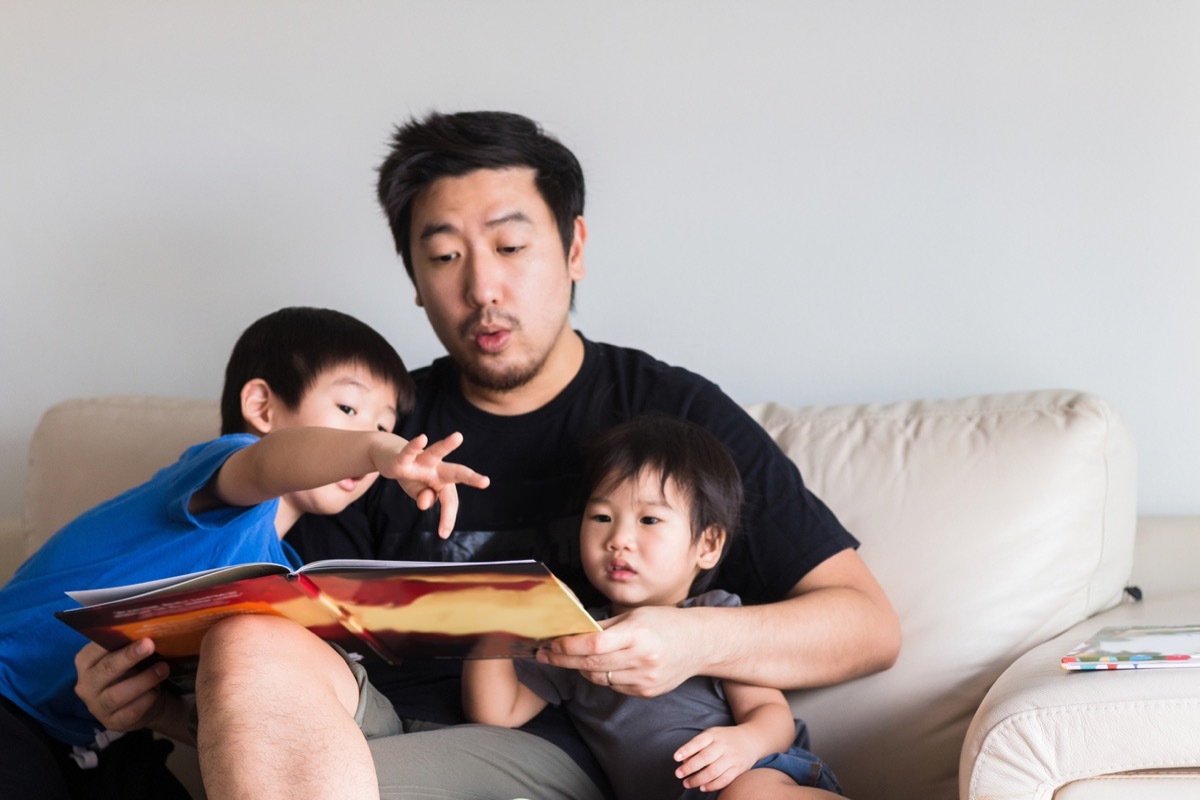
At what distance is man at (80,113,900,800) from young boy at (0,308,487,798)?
13cm

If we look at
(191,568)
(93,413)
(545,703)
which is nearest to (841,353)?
(545,703)

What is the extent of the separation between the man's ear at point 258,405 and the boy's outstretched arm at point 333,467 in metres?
0.22

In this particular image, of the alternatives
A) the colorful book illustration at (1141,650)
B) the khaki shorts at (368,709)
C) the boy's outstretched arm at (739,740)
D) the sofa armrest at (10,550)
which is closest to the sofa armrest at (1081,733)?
A: the colorful book illustration at (1141,650)

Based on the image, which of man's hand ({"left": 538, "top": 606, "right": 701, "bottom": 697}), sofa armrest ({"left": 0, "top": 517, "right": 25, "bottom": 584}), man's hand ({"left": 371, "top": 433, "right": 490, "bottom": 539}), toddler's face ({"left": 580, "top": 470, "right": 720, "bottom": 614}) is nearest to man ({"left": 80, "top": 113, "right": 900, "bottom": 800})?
man's hand ({"left": 538, "top": 606, "right": 701, "bottom": 697})

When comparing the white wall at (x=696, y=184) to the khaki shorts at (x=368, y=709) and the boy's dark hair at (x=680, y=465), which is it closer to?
the boy's dark hair at (x=680, y=465)

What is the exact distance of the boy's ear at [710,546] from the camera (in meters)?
1.63

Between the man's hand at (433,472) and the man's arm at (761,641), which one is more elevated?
the man's hand at (433,472)

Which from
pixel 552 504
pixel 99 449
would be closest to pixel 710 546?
pixel 552 504

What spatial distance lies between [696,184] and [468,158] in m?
0.54

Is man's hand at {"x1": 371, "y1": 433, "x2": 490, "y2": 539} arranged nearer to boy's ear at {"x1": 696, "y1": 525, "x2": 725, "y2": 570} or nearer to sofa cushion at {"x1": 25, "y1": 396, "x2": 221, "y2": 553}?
boy's ear at {"x1": 696, "y1": 525, "x2": 725, "y2": 570}

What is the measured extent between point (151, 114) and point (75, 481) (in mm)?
799

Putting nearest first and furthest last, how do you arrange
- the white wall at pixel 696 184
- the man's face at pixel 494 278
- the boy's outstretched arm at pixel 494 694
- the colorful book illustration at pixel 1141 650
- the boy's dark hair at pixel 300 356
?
the colorful book illustration at pixel 1141 650 → the boy's outstretched arm at pixel 494 694 → the boy's dark hair at pixel 300 356 → the man's face at pixel 494 278 → the white wall at pixel 696 184

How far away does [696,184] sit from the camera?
2195mm

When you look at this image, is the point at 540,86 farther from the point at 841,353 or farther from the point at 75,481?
the point at 75,481
